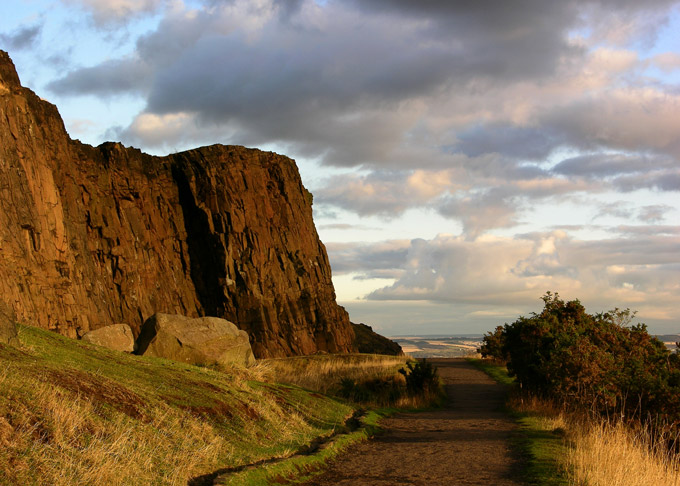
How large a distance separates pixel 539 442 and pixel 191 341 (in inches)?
440

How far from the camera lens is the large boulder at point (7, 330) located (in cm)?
1210

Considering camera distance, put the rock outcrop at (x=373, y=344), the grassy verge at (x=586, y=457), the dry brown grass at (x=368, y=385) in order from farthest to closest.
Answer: the rock outcrop at (x=373, y=344) → the dry brown grass at (x=368, y=385) → the grassy verge at (x=586, y=457)

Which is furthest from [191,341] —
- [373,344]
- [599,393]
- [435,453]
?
[373,344]

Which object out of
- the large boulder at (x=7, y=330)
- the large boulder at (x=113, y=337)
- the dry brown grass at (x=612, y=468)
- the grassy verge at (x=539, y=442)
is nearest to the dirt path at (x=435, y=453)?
the grassy verge at (x=539, y=442)

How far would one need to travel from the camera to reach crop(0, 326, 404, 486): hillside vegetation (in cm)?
758

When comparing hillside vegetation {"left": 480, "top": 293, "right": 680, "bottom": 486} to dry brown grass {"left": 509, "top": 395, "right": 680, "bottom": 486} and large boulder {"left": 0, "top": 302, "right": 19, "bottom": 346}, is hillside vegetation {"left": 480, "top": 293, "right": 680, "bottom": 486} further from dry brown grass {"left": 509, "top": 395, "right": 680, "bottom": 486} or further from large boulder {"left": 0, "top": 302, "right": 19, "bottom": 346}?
large boulder {"left": 0, "top": 302, "right": 19, "bottom": 346}

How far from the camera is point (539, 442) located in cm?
1464

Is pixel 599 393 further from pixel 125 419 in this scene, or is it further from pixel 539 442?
pixel 125 419

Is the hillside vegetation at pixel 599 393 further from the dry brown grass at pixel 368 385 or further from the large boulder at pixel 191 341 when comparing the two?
the large boulder at pixel 191 341

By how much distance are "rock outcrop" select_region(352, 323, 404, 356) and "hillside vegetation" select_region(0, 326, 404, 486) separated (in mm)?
58815

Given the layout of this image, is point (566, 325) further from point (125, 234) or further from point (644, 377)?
point (125, 234)

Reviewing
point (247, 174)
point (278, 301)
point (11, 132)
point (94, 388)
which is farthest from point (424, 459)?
point (247, 174)

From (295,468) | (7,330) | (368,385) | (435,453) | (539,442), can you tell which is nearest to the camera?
(295,468)

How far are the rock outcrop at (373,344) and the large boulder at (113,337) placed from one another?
51709 millimetres
